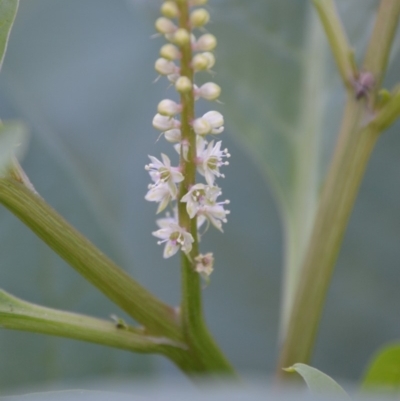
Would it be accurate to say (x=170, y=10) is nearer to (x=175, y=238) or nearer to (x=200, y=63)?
(x=200, y=63)

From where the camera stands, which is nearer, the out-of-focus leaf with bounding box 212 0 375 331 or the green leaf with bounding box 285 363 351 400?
the green leaf with bounding box 285 363 351 400

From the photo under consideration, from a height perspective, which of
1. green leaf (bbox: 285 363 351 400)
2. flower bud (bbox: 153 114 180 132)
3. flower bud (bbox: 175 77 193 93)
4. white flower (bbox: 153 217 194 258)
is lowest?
green leaf (bbox: 285 363 351 400)

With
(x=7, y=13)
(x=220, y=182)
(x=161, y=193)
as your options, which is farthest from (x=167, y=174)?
(x=220, y=182)

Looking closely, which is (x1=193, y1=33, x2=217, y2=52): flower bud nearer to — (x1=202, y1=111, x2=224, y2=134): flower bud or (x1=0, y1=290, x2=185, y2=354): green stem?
(x1=202, y1=111, x2=224, y2=134): flower bud

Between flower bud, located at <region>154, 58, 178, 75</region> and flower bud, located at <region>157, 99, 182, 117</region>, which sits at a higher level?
flower bud, located at <region>154, 58, 178, 75</region>

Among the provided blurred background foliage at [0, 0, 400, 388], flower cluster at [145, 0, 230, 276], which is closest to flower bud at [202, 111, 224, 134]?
flower cluster at [145, 0, 230, 276]

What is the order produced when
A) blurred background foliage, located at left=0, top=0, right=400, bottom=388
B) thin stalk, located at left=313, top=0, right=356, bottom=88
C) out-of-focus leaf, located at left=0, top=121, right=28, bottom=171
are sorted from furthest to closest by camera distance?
blurred background foliage, located at left=0, top=0, right=400, bottom=388 → thin stalk, located at left=313, top=0, right=356, bottom=88 → out-of-focus leaf, located at left=0, top=121, right=28, bottom=171

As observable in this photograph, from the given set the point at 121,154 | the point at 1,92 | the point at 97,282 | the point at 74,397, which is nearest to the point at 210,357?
the point at 97,282

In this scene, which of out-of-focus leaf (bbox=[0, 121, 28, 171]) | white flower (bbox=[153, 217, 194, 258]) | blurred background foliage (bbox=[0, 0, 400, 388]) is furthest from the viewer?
blurred background foliage (bbox=[0, 0, 400, 388])
